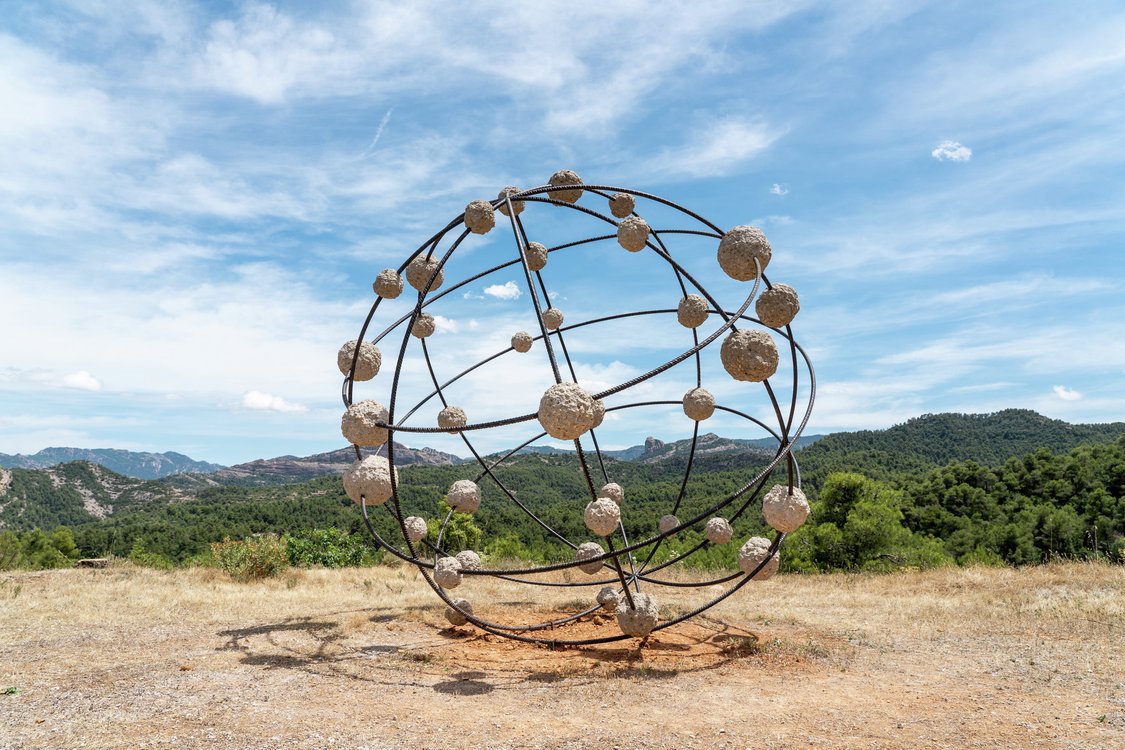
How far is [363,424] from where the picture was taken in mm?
8219

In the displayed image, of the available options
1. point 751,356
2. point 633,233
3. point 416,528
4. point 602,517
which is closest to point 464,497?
point 416,528

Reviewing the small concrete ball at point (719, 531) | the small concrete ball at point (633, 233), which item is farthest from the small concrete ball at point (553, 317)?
the small concrete ball at point (719, 531)

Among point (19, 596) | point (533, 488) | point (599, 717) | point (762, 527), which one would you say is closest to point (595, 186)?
point (599, 717)

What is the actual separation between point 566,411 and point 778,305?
350 centimetres

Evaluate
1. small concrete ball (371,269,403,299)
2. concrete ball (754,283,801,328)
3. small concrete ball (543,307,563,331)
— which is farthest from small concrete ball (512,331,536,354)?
concrete ball (754,283,801,328)

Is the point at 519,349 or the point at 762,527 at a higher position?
the point at 519,349

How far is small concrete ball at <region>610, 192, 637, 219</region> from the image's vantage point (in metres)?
10.9

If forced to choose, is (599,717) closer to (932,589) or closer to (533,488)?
(932,589)

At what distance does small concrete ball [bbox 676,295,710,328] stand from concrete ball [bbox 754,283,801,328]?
2.56 m

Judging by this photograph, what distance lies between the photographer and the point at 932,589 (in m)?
14.4

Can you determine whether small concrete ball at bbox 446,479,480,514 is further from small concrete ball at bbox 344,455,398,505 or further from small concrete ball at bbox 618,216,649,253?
small concrete ball at bbox 618,216,649,253

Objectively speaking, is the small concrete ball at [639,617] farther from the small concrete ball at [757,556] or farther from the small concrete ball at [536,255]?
the small concrete ball at [536,255]

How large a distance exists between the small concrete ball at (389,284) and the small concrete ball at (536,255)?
2.56 metres

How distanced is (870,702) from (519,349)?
8219mm
